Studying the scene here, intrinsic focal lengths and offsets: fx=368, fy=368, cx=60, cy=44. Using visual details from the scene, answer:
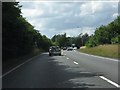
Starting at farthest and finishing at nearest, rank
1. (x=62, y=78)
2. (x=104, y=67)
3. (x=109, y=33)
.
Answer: (x=109, y=33), (x=104, y=67), (x=62, y=78)

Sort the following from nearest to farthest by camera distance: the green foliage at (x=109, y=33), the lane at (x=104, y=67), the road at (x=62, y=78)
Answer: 1. the road at (x=62, y=78)
2. the lane at (x=104, y=67)
3. the green foliage at (x=109, y=33)

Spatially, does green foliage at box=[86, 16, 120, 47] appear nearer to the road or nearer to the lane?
→ the lane

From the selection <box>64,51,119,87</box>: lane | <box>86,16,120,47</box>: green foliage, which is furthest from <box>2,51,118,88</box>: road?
<box>86,16,120,47</box>: green foliage

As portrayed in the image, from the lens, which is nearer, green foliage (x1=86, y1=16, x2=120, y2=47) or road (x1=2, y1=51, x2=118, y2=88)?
road (x1=2, y1=51, x2=118, y2=88)

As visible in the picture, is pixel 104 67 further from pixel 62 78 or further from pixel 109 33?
pixel 109 33

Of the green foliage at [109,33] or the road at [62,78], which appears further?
the green foliage at [109,33]

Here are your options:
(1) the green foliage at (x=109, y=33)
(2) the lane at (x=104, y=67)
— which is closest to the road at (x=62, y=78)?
(2) the lane at (x=104, y=67)

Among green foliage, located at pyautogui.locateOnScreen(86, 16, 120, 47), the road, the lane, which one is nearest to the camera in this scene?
the road

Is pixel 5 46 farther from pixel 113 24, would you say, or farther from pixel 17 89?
pixel 113 24

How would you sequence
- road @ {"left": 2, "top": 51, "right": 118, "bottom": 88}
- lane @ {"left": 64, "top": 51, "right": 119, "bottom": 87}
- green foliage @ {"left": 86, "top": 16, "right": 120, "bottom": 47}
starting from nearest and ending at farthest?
road @ {"left": 2, "top": 51, "right": 118, "bottom": 88}, lane @ {"left": 64, "top": 51, "right": 119, "bottom": 87}, green foliage @ {"left": 86, "top": 16, "right": 120, "bottom": 47}

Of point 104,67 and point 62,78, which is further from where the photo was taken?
point 104,67

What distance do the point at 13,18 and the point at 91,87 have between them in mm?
21370

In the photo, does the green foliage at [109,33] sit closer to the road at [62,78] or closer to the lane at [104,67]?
the lane at [104,67]

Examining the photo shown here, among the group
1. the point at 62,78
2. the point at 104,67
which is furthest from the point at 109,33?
the point at 62,78
